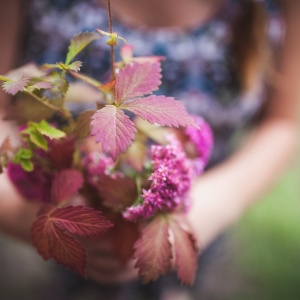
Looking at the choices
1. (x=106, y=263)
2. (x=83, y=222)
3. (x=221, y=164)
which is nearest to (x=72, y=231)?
(x=83, y=222)

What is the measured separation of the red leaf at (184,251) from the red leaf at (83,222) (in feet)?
0.26

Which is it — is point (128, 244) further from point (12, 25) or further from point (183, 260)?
point (12, 25)

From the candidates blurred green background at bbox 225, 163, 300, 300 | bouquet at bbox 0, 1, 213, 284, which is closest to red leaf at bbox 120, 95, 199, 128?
bouquet at bbox 0, 1, 213, 284

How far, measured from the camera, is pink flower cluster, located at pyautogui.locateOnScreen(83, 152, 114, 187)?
35 cm

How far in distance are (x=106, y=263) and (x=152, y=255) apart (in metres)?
0.21

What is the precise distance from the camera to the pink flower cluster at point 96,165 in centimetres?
35

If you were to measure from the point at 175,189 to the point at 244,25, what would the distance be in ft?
1.95

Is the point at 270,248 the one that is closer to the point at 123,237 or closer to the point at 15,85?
the point at 123,237

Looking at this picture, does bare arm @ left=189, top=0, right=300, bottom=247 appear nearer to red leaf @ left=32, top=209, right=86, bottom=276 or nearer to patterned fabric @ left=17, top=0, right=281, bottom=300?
patterned fabric @ left=17, top=0, right=281, bottom=300

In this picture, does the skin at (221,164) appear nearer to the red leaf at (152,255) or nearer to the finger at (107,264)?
the finger at (107,264)

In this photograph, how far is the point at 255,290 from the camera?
1241 mm

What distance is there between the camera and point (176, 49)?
A: 0.74 meters

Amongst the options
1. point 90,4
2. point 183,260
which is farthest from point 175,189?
point 90,4

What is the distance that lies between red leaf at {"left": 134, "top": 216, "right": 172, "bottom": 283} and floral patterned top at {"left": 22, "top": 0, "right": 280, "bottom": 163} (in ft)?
1.54
